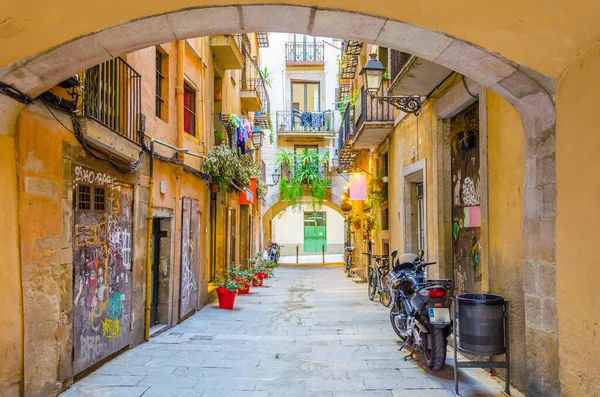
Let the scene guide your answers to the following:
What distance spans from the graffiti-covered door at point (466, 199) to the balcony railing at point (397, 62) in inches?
49.2

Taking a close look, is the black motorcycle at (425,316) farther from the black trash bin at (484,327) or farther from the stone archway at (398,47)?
the stone archway at (398,47)

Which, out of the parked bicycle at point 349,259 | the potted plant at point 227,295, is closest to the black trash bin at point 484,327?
the potted plant at point 227,295

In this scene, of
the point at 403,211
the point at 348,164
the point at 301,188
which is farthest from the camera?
the point at 301,188

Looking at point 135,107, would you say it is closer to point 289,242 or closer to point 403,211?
point 403,211

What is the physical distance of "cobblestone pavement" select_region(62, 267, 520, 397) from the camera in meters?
4.97

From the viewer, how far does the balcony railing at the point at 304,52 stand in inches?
1021

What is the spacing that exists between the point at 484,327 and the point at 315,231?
1195 inches

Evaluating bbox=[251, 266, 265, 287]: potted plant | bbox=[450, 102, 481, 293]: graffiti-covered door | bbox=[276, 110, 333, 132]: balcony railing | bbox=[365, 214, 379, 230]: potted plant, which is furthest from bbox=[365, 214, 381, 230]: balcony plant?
bbox=[276, 110, 333, 132]: balcony railing

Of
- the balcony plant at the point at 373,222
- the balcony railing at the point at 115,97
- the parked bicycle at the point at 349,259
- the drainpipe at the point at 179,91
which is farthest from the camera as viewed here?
the parked bicycle at the point at 349,259

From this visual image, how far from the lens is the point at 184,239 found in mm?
9062

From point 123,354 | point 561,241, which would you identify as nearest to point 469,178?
point 561,241

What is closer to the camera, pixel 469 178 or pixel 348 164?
pixel 469 178

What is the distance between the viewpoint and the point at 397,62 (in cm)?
810

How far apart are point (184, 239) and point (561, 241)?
6.84 metres
